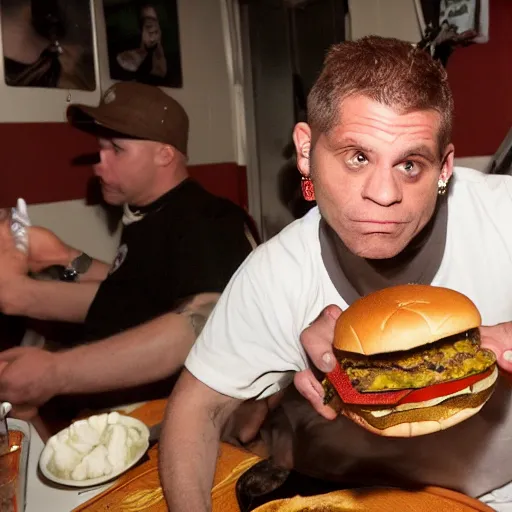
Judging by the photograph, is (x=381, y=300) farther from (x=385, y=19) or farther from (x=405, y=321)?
(x=385, y=19)

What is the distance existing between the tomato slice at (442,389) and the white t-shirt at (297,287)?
25 cm

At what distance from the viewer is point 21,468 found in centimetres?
108

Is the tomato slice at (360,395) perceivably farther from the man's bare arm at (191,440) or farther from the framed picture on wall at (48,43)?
the framed picture on wall at (48,43)

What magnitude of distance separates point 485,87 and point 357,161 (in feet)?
3.77

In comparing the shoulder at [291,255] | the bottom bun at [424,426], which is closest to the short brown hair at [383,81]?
the shoulder at [291,255]

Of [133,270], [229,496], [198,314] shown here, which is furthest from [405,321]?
[133,270]

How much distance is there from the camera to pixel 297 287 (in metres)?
1.07

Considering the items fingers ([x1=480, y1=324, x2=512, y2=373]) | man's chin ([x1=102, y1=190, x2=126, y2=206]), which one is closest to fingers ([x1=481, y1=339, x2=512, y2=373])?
fingers ([x1=480, y1=324, x2=512, y2=373])

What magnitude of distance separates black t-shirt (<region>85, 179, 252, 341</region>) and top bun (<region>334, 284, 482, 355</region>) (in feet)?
2.62

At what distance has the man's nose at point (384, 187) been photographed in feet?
2.73

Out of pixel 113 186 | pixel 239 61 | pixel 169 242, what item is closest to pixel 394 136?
pixel 169 242

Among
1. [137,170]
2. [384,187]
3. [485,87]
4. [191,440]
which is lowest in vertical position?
[191,440]

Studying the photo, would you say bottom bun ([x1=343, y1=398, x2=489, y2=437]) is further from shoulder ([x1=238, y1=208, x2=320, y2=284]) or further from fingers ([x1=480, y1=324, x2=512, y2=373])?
shoulder ([x1=238, y1=208, x2=320, y2=284])

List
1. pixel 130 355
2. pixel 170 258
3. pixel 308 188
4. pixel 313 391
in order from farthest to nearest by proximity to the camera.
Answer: pixel 170 258 < pixel 130 355 < pixel 308 188 < pixel 313 391
